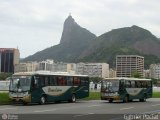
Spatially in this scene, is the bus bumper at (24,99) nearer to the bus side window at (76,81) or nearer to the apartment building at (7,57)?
the bus side window at (76,81)

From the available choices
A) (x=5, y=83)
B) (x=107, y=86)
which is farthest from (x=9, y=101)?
(x=5, y=83)

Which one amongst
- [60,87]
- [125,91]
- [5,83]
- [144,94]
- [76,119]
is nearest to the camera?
[76,119]

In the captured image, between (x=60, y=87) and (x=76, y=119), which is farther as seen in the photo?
(x=60, y=87)

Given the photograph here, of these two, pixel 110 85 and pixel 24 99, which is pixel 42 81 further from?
pixel 110 85

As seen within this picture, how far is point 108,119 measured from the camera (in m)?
17.6

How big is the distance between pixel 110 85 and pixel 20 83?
347 inches

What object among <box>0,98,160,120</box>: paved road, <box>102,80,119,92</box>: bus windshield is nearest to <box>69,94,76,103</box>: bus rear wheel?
<box>102,80,119,92</box>: bus windshield

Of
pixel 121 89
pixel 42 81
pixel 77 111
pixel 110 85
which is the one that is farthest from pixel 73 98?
pixel 77 111

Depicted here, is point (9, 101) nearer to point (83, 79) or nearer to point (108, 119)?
point (83, 79)

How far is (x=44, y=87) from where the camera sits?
3247cm

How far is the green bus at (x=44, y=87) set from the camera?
30.8m

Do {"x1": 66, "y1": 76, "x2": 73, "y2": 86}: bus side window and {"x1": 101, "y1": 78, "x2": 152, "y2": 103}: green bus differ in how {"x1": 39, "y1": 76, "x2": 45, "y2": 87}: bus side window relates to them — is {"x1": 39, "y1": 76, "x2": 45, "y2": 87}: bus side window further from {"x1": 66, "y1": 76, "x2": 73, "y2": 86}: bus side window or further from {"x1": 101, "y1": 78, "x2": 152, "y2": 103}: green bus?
{"x1": 101, "y1": 78, "x2": 152, "y2": 103}: green bus

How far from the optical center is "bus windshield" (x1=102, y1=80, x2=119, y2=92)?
3631cm

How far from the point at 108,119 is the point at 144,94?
2413 cm
